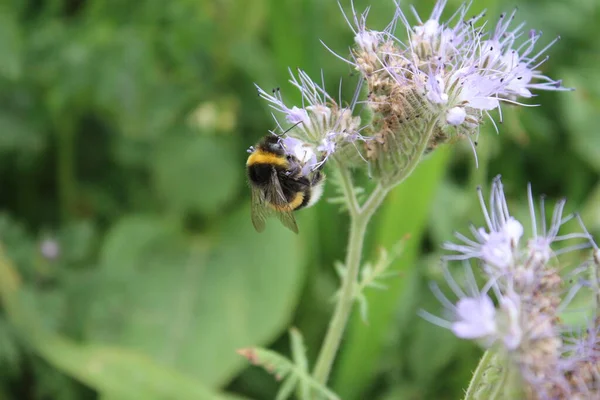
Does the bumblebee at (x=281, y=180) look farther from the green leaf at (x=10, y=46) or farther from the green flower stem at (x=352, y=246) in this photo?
the green leaf at (x=10, y=46)

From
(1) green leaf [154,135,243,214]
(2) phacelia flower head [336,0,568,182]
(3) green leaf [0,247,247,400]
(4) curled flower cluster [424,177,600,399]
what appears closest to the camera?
(4) curled flower cluster [424,177,600,399]

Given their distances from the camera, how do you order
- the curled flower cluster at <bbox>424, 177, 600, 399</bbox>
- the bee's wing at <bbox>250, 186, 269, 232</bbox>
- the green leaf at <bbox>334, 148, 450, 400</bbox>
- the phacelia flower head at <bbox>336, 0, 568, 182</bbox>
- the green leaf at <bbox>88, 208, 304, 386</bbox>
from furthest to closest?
1. the green leaf at <bbox>88, 208, 304, 386</bbox>
2. the green leaf at <bbox>334, 148, 450, 400</bbox>
3. the bee's wing at <bbox>250, 186, 269, 232</bbox>
4. the phacelia flower head at <bbox>336, 0, 568, 182</bbox>
5. the curled flower cluster at <bbox>424, 177, 600, 399</bbox>

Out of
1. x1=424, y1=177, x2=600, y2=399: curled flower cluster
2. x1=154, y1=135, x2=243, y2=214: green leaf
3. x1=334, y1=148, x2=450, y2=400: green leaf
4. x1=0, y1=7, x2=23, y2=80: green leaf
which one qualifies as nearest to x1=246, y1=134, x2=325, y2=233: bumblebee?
x1=424, y1=177, x2=600, y2=399: curled flower cluster

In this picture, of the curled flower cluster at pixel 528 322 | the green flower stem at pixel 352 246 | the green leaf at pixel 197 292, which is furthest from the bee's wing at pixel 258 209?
the green leaf at pixel 197 292

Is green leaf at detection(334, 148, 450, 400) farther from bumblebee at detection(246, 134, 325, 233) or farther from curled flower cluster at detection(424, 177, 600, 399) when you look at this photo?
curled flower cluster at detection(424, 177, 600, 399)

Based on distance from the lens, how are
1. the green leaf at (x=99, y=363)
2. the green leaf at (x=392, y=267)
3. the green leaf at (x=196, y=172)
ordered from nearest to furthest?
the green leaf at (x=99, y=363)
the green leaf at (x=392, y=267)
the green leaf at (x=196, y=172)

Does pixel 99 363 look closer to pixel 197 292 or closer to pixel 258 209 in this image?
pixel 197 292

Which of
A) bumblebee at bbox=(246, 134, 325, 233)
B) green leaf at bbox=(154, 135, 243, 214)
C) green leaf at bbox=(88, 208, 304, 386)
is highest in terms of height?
bumblebee at bbox=(246, 134, 325, 233)
